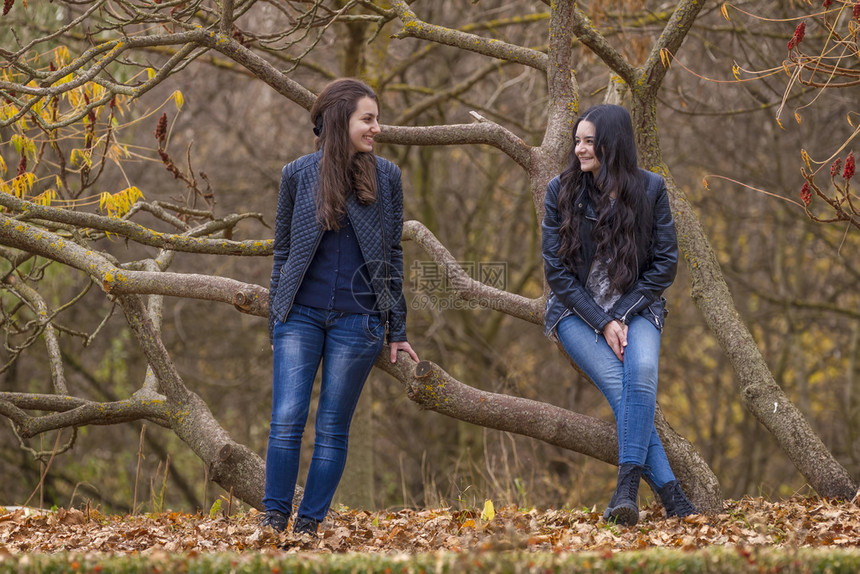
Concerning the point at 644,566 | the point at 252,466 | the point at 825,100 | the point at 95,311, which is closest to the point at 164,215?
the point at 252,466

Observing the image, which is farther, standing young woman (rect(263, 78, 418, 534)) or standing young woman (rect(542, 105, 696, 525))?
standing young woman (rect(542, 105, 696, 525))

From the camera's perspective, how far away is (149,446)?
11.4 metres

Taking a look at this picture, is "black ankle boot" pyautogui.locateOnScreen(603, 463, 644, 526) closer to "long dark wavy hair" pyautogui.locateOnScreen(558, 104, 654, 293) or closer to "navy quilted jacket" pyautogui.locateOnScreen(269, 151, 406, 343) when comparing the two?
"long dark wavy hair" pyautogui.locateOnScreen(558, 104, 654, 293)

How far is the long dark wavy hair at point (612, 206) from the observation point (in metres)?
3.94

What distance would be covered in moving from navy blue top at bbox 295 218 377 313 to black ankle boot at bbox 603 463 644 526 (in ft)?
4.40

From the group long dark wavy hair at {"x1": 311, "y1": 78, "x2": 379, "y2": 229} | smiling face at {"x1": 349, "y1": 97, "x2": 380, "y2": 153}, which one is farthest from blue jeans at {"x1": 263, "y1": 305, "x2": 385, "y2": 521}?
smiling face at {"x1": 349, "y1": 97, "x2": 380, "y2": 153}

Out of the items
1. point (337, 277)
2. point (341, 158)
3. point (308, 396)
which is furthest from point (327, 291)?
point (341, 158)

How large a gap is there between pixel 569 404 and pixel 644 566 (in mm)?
8785

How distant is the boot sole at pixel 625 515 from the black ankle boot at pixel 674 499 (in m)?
0.30

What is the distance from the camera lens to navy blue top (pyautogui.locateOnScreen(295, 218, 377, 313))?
3756 millimetres

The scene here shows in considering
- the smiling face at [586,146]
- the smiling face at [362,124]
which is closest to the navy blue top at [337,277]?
the smiling face at [362,124]

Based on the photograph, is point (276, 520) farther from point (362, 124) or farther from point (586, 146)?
point (586, 146)

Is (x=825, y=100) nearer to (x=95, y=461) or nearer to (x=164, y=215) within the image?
(x=164, y=215)

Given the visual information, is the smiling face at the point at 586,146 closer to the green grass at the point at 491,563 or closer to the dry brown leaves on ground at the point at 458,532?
the dry brown leaves on ground at the point at 458,532
